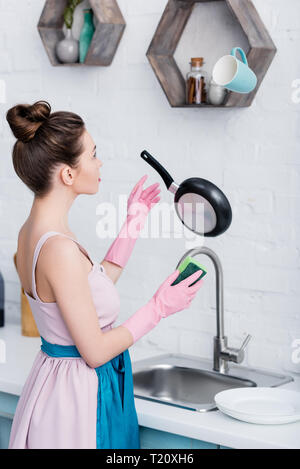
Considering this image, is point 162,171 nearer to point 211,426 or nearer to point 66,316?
Result: point 66,316

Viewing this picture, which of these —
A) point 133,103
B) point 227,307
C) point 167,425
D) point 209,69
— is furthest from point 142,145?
point 167,425

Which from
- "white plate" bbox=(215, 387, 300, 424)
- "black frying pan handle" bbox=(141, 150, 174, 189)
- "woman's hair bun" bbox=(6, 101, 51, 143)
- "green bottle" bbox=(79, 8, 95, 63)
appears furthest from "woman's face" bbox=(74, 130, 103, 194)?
"green bottle" bbox=(79, 8, 95, 63)

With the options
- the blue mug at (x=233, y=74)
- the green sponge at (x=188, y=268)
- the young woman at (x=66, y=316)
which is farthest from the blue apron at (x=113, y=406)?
the blue mug at (x=233, y=74)

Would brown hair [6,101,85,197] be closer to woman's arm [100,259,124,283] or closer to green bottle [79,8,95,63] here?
woman's arm [100,259,124,283]

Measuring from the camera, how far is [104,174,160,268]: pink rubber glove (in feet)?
6.59

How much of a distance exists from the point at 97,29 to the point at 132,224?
71 centimetres

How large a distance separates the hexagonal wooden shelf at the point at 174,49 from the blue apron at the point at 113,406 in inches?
33.1

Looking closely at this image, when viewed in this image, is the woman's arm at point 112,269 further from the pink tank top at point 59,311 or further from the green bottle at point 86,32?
the green bottle at point 86,32

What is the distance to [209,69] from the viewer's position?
2170 mm

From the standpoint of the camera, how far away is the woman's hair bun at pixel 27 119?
1.66 m

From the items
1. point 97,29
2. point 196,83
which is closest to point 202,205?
point 196,83

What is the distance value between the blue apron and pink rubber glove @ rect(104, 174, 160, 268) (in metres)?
0.36

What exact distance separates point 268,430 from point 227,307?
658 millimetres
